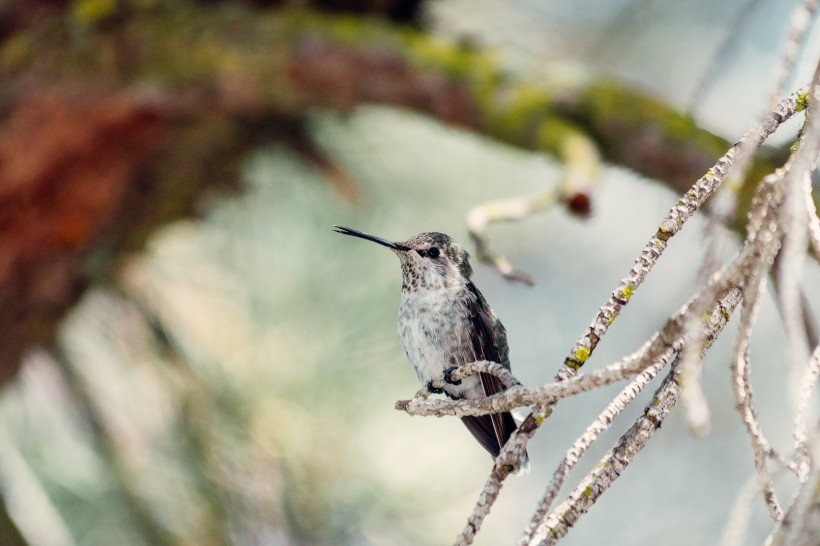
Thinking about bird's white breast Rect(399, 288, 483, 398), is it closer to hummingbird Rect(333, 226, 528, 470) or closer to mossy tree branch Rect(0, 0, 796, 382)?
hummingbird Rect(333, 226, 528, 470)

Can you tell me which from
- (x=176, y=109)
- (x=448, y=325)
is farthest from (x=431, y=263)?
(x=176, y=109)

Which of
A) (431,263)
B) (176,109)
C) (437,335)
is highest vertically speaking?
(176,109)

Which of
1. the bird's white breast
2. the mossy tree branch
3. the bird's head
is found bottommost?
the bird's white breast

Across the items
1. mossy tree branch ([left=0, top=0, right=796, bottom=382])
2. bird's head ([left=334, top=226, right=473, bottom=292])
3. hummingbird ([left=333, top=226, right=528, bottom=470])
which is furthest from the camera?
mossy tree branch ([left=0, top=0, right=796, bottom=382])

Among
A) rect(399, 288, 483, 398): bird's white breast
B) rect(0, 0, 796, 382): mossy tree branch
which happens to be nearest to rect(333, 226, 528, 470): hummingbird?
rect(399, 288, 483, 398): bird's white breast

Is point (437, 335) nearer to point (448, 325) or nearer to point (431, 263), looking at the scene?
point (448, 325)

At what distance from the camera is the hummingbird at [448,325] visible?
2062 millimetres

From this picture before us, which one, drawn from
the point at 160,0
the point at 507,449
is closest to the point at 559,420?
the point at 160,0

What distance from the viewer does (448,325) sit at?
6.91ft

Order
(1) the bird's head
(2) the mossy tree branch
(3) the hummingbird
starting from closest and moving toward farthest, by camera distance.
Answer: (3) the hummingbird
(1) the bird's head
(2) the mossy tree branch

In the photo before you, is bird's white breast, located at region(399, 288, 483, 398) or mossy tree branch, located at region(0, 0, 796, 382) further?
mossy tree branch, located at region(0, 0, 796, 382)

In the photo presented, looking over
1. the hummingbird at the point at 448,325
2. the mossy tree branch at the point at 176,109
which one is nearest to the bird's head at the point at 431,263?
the hummingbird at the point at 448,325

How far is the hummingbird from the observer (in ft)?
6.77

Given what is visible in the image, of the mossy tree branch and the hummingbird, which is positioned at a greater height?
the mossy tree branch
